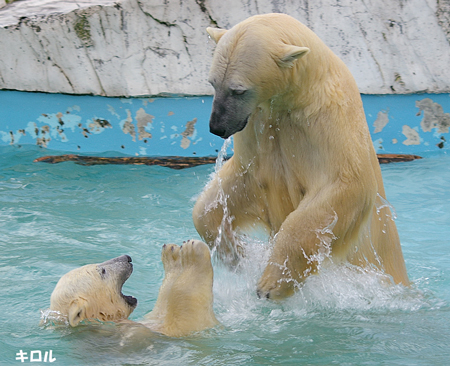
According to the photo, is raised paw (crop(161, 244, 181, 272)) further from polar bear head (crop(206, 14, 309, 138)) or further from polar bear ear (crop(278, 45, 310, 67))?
polar bear ear (crop(278, 45, 310, 67))

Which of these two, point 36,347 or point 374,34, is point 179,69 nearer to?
point 374,34

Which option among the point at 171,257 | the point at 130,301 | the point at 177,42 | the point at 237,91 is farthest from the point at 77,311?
the point at 177,42

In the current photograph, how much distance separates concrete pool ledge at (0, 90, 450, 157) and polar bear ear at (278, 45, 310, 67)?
13.1ft

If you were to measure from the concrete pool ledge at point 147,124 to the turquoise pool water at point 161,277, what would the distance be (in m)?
0.58

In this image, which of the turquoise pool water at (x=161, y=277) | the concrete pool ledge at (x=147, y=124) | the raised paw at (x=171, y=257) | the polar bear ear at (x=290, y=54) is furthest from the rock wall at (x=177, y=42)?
the polar bear ear at (x=290, y=54)

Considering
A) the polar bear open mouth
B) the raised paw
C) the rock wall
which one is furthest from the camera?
the rock wall

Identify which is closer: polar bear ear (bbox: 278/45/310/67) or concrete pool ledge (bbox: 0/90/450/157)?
polar bear ear (bbox: 278/45/310/67)

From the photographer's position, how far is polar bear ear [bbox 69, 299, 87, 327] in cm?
273

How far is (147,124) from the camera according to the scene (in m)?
6.46

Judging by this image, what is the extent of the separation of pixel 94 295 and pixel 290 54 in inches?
59.5

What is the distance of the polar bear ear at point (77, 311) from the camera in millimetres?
2727

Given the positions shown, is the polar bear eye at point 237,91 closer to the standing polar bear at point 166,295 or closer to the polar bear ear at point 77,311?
the standing polar bear at point 166,295

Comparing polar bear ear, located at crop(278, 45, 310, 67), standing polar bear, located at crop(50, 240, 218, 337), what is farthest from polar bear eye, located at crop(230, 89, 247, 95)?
standing polar bear, located at crop(50, 240, 218, 337)

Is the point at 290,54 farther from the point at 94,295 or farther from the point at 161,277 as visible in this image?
the point at 161,277
